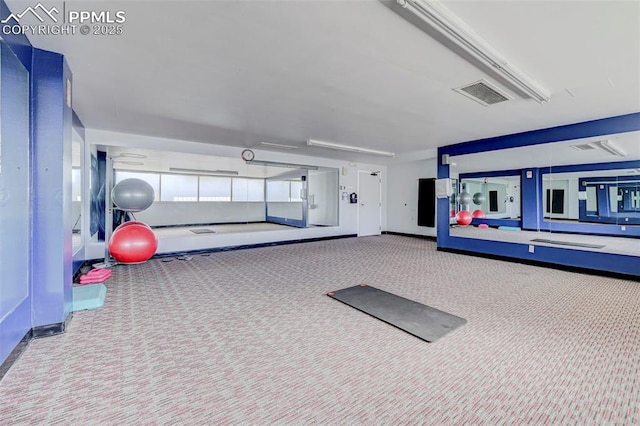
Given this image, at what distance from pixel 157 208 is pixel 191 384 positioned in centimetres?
795

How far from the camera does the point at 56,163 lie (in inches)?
103

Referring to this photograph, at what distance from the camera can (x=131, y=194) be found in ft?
15.2

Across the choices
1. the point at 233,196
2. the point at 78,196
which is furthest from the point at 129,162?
the point at 233,196

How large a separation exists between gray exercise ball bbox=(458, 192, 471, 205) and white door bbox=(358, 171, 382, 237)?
3412 mm

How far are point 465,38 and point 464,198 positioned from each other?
5.17 metres

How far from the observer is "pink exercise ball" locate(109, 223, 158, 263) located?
436cm

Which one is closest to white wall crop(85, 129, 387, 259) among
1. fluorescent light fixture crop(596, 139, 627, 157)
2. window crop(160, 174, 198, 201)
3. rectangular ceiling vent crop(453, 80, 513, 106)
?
window crop(160, 174, 198, 201)

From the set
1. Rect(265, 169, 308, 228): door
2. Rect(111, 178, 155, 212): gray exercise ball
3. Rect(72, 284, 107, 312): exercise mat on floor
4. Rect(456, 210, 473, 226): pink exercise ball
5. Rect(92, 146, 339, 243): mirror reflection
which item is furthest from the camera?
Rect(265, 169, 308, 228): door

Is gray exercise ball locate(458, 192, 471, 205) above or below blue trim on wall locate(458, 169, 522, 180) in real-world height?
below

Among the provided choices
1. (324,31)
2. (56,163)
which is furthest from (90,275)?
(324,31)

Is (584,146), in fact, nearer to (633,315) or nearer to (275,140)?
(633,315)

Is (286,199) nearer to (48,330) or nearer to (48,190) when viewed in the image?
(48,190)

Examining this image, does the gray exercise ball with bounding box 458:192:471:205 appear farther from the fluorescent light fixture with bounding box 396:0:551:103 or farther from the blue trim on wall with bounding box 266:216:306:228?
the blue trim on wall with bounding box 266:216:306:228

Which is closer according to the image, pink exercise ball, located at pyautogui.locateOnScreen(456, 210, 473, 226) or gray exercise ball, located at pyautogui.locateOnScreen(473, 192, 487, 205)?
gray exercise ball, located at pyautogui.locateOnScreen(473, 192, 487, 205)
